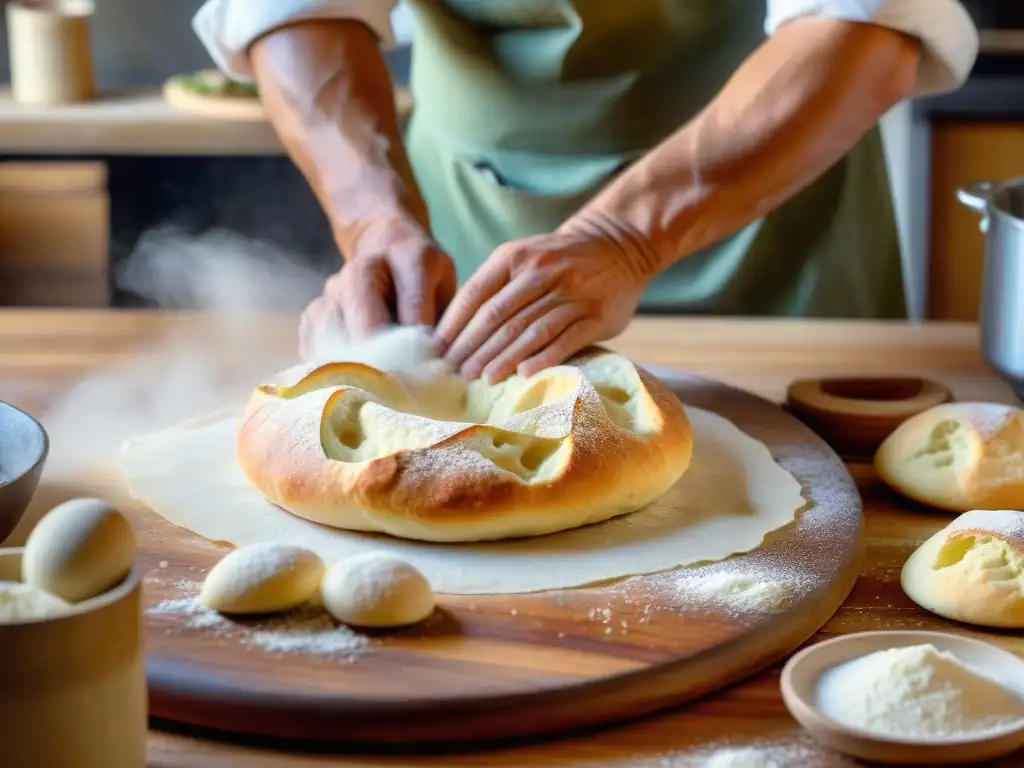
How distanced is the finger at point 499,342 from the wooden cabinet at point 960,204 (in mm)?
2259

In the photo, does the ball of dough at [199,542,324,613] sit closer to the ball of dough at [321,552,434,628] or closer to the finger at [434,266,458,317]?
the ball of dough at [321,552,434,628]

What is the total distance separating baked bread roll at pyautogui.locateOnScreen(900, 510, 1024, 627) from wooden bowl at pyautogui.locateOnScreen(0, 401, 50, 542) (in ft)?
2.36

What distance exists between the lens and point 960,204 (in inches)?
132

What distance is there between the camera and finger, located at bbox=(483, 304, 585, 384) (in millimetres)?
1416

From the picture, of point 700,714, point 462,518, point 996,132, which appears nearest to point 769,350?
point 462,518

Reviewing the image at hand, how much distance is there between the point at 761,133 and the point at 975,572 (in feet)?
2.49

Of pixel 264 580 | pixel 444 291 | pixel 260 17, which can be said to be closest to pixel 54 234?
pixel 260 17

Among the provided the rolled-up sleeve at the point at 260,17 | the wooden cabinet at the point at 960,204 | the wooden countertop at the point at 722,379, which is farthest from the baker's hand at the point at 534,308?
the wooden cabinet at the point at 960,204

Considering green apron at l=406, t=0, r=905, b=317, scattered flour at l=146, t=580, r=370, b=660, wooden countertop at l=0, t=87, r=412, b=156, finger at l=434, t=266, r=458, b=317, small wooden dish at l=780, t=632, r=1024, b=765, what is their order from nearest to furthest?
small wooden dish at l=780, t=632, r=1024, b=765, scattered flour at l=146, t=580, r=370, b=660, finger at l=434, t=266, r=458, b=317, green apron at l=406, t=0, r=905, b=317, wooden countertop at l=0, t=87, r=412, b=156

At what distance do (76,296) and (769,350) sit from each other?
236 centimetres

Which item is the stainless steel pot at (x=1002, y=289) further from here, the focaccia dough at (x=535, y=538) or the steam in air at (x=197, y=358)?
the steam in air at (x=197, y=358)

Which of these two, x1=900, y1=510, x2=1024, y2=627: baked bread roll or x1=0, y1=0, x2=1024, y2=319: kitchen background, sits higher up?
x1=900, y1=510, x2=1024, y2=627: baked bread roll

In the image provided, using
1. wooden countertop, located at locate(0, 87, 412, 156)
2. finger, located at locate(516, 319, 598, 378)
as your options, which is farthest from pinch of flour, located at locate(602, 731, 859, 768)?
wooden countertop, located at locate(0, 87, 412, 156)

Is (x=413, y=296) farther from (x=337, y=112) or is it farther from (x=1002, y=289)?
(x=1002, y=289)
